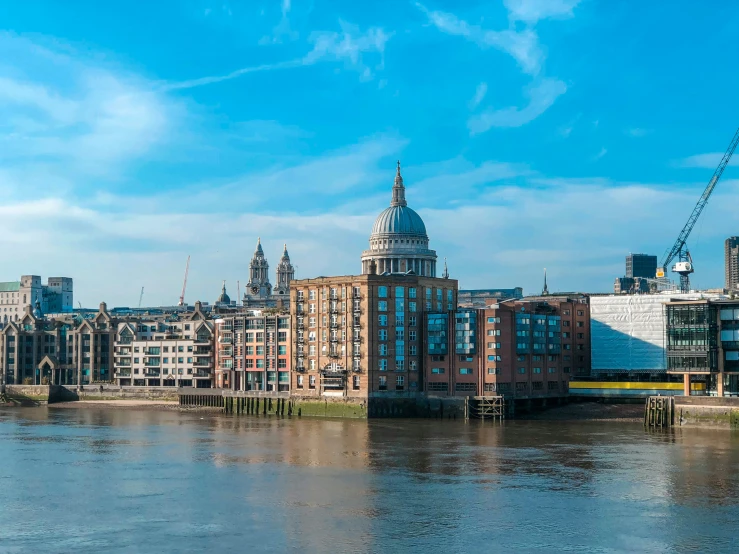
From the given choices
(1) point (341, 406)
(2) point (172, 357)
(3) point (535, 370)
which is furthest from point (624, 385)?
(2) point (172, 357)

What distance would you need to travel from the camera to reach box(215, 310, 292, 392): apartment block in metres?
163

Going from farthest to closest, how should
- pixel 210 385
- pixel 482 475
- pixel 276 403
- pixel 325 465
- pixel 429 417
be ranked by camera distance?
pixel 210 385 < pixel 276 403 < pixel 429 417 < pixel 325 465 < pixel 482 475

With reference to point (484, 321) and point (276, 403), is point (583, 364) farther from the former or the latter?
point (276, 403)

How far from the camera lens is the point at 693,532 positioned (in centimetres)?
6281

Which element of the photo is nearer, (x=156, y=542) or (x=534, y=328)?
(x=156, y=542)

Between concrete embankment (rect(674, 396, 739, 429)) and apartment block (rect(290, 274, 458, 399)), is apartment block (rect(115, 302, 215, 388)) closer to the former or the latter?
apartment block (rect(290, 274, 458, 399))

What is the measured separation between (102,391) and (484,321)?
246 feet

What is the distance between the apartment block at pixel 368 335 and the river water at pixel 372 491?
85.6 ft

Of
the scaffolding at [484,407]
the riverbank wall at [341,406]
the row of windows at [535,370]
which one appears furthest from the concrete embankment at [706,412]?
the riverbank wall at [341,406]

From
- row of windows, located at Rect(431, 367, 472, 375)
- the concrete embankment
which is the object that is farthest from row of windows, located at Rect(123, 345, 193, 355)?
the concrete embankment

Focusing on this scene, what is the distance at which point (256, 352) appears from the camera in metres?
168

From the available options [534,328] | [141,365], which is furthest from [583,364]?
[141,365]

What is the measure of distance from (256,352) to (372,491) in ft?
305

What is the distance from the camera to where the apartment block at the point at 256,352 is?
163 m
